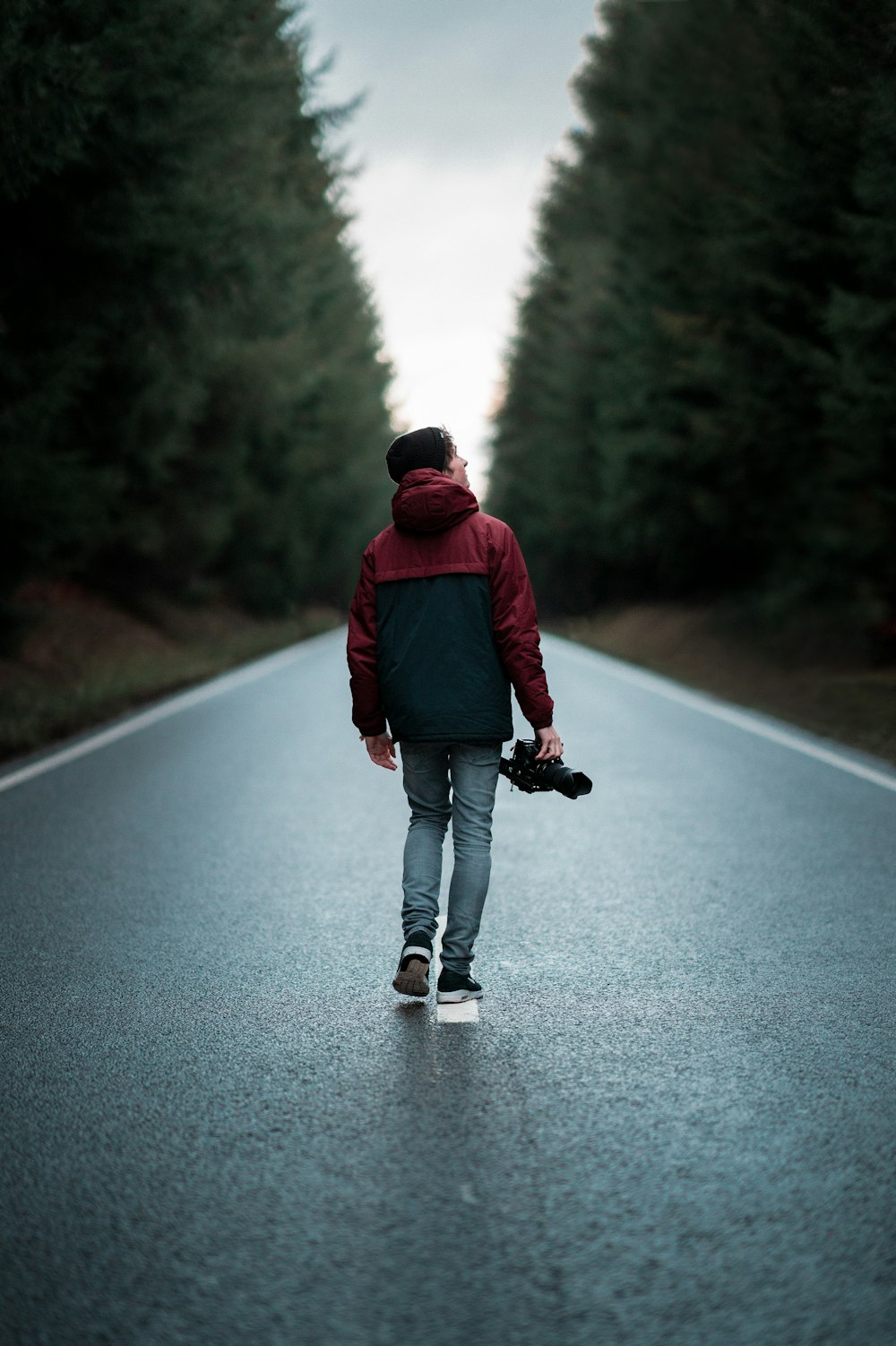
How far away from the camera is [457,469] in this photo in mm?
5145

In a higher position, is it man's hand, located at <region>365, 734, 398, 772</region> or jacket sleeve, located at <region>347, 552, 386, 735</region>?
jacket sleeve, located at <region>347, 552, 386, 735</region>

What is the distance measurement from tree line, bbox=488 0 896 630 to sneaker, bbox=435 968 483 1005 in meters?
11.7

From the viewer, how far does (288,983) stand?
5.41m

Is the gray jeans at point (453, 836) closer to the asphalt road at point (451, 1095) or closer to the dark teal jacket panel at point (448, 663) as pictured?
the dark teal jacket panel at point (448, 663)

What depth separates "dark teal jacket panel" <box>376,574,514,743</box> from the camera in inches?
198

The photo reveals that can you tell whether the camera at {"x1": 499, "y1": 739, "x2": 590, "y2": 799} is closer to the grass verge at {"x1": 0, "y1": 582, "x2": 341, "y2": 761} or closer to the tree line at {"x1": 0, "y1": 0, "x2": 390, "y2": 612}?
the tree line at {"x1": 0, "y1": 0, "x2": 390, "y2": 612}

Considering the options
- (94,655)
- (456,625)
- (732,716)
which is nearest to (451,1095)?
(456,625)

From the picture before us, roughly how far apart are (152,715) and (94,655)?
10.0 m

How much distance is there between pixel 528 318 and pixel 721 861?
5545 cm

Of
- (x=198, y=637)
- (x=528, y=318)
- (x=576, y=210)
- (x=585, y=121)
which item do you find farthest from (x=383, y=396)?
(x=198, y=637)

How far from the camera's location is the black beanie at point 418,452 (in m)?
5.04

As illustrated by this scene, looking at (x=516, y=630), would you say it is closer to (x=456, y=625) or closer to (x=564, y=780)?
(x=456, y=625)

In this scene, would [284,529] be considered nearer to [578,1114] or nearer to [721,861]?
[721,861]

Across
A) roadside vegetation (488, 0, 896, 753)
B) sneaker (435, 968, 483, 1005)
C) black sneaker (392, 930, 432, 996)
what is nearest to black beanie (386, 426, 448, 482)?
black sneaker (392, 930, 432, 996)
